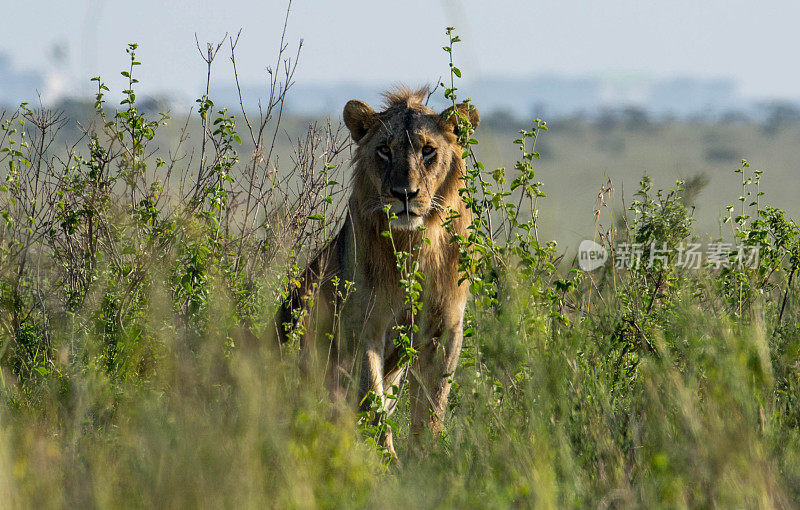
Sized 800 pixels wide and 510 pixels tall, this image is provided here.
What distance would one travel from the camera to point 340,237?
19.2 feet

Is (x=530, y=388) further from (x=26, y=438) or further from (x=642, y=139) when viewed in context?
(x=642, y=139)

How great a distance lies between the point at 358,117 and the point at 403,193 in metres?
0.98

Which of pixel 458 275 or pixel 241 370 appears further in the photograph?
pixel 458 275

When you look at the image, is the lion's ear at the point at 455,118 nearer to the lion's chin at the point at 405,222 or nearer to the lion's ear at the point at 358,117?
the lion's ear at the point at 358,117

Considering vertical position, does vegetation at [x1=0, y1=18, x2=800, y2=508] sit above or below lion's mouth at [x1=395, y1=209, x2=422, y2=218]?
below

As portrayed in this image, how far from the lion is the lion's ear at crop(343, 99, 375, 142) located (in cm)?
5

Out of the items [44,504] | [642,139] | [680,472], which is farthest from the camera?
[642,139]

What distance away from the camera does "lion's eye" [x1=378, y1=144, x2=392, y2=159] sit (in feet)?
18.2

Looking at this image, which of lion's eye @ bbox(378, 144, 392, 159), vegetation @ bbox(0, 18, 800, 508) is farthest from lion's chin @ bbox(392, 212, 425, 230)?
lion's eye @ bbox(378, 144, 392, 159)

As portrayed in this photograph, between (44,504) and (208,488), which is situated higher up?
(208,488)

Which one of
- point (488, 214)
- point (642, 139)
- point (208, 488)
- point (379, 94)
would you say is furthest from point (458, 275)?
point (642, 139)

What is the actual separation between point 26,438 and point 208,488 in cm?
155

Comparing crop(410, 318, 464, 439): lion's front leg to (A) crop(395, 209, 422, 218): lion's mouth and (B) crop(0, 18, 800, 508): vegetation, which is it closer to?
(B) crop(0, 18, 800, 508): vegetation

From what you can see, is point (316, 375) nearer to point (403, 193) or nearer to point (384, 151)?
point (403, 193)
